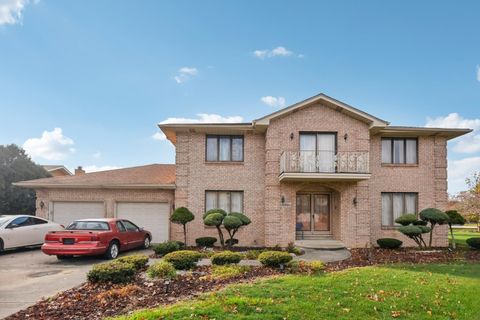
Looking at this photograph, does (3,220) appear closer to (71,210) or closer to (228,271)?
(71,210)

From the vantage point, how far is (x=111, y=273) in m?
8.07

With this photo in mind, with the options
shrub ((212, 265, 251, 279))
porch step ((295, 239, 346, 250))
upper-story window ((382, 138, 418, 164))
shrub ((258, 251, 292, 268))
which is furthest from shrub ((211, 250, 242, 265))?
upper-story window ((382, 138, 418, 164))

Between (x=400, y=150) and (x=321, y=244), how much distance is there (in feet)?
20.8

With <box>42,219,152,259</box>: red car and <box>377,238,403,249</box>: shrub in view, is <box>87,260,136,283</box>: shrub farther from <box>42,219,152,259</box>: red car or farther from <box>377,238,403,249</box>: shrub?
<box>377,238,403,249</box>: shrub

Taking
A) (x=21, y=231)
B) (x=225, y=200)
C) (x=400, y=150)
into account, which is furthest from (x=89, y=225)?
(x=400, y=150)

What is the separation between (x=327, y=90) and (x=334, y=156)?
310cm

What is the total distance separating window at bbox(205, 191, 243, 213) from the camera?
1667cm

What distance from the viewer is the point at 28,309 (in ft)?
21.2

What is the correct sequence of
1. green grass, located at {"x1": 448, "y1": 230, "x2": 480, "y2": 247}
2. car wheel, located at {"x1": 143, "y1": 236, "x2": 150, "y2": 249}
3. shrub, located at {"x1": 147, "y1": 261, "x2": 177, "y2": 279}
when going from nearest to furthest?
shrub, located at {"x1": 147, "y1": 261, "x2": 177, "y2": 279}, car wheel, located at {"x1": 143, "y1": 236, "x2": 150, "y2": 249}, green grass, located at {"x1": 448, "y1": 230, "x2": 480, "y2": 247}

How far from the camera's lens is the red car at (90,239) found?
11.4 metres

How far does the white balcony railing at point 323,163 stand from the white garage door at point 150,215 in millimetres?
6254

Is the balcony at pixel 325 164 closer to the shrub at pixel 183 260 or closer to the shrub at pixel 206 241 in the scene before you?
the shrub at pixel 206 241

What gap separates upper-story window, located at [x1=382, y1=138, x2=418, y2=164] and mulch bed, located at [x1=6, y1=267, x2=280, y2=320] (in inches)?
431

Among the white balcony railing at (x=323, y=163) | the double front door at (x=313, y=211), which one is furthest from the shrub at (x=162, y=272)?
the double front door at (x=313, y=211)
